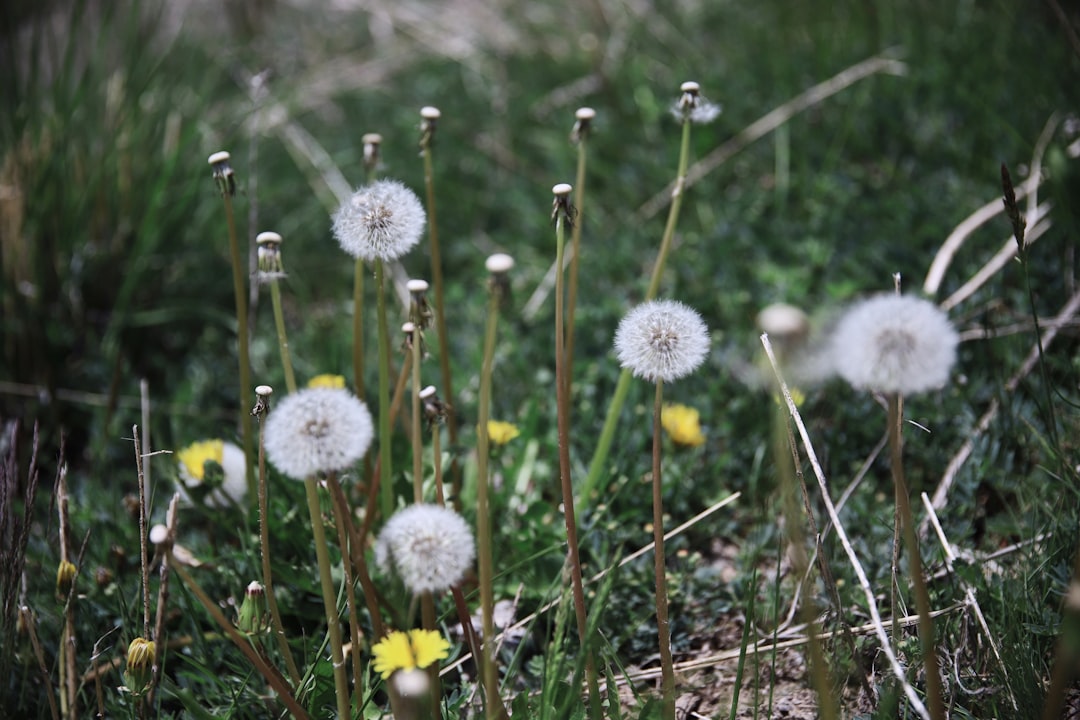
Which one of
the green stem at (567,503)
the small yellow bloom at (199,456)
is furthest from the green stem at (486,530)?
the small yellow bloom at (199,456)

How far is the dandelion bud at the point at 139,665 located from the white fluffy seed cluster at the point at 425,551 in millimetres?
423

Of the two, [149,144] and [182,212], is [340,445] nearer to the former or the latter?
[182,212]

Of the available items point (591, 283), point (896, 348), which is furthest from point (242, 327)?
point (591, 283)

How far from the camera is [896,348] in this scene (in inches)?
37.9

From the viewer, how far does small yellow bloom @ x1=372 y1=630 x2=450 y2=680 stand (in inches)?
44.2

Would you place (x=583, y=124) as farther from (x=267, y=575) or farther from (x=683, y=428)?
(x=267, y=575)

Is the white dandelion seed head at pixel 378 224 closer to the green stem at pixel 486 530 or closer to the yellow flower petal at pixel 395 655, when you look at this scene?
the green stem at pixel 486 530

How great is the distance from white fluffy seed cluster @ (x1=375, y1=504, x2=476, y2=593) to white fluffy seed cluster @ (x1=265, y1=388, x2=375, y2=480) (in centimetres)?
11

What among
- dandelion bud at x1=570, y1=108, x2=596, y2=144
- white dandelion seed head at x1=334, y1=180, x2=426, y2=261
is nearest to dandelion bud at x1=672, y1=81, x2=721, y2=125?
dandelion bud at x1=570, y1=108, x2=596, y2=144

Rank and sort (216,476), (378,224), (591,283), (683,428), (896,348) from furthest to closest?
(591,283), (683,428), (216,476), (378,224), (896,348)

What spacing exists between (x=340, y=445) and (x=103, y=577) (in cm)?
93

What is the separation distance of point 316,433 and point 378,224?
36 cm

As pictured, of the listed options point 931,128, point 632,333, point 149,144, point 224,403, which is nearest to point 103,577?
point 224,403

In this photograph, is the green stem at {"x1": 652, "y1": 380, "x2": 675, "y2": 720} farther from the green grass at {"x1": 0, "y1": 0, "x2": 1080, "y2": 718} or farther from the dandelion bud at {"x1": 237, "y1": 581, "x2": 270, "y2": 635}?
the dandelion bud at {"x1": 237, "y1": 581, "x2": 270, "y2": 635}
